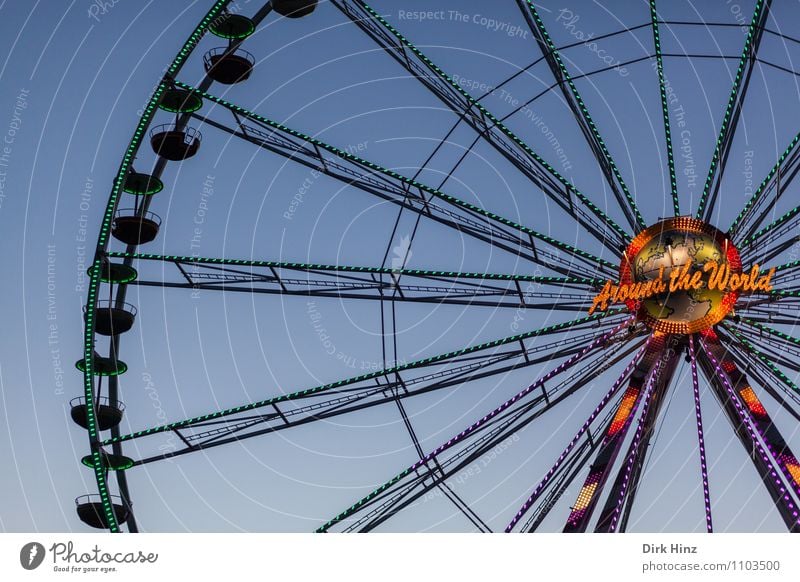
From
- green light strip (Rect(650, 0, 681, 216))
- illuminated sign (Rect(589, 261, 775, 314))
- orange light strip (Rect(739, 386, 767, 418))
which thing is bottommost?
orange light strip (Rect(739, 386, 767, 418))

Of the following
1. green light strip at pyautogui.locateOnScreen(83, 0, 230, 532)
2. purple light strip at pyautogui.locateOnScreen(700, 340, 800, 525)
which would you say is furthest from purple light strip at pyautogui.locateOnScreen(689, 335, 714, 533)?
green light strip at pyautogui.locateOnScreen(83, 0, 230, 532)

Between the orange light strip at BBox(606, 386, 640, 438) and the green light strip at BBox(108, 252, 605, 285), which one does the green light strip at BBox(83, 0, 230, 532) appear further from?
the orange light strip at BBox(606, 386, 640, 438)

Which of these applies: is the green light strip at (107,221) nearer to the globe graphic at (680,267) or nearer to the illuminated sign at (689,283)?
the illuminated sign at (689,283)

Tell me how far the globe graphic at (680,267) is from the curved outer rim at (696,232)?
0.20 ft

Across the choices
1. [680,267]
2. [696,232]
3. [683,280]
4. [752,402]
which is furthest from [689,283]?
[752,402]

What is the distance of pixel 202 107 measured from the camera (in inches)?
925

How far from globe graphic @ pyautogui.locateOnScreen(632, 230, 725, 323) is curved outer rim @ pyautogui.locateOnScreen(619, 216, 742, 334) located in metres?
0.06

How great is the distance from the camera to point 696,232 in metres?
20.0

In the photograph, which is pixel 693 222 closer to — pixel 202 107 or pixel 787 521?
pixel 787 521

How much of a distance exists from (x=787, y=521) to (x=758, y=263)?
13.2ft

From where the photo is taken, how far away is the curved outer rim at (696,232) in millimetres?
19797

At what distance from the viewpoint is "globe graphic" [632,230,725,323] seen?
64.7 feet
